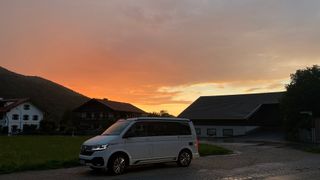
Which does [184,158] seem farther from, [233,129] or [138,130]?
[233,129]

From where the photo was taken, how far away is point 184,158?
67.6ft

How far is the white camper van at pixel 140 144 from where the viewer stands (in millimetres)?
17594

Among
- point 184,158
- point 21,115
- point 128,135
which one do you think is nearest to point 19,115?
point 21,115

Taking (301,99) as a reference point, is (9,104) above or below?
above

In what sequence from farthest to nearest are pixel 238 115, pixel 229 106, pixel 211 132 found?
pixel 229 106
pixel 211 132
pixel 238 115

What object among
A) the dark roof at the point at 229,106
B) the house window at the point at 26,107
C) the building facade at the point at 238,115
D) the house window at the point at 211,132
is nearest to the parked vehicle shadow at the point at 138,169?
the building facade at the point at 238,115

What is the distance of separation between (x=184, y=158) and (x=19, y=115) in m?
92.7

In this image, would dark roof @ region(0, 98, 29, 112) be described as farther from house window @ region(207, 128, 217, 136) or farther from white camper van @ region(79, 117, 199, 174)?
white camper van @ region(79, 117, 199, 174)

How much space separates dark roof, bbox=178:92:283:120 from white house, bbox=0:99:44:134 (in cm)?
4025

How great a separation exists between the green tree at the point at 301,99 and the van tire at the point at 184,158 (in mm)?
34719

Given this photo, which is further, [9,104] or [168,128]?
[9,104]

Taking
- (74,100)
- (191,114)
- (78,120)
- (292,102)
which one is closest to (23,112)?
(78,120)

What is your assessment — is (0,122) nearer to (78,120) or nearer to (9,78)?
(78,120)

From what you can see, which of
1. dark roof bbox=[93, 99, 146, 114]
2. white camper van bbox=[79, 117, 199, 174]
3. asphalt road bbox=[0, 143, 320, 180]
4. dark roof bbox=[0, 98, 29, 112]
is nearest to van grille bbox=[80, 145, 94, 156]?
white camper van bbox=[79, 117, 199, 174]
